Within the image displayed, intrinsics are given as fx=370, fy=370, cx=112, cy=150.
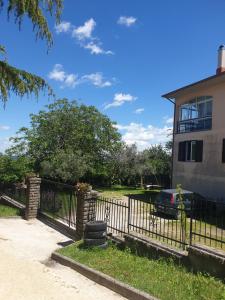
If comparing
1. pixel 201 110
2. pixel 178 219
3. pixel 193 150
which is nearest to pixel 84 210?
pixel 178 219

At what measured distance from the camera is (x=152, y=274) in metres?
7.26

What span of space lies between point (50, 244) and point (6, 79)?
470 centimetres

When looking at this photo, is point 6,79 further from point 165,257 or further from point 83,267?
point 165,257

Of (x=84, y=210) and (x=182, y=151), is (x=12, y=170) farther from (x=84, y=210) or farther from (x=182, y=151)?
(x=182, y=151)

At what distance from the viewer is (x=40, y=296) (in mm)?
6418

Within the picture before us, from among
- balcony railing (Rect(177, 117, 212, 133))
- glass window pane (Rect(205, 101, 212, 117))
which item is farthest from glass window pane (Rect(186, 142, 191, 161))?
glass window pane (Rect(205, 101, 212, 117))

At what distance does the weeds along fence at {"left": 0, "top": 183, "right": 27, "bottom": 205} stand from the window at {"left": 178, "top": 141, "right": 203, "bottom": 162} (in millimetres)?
10846

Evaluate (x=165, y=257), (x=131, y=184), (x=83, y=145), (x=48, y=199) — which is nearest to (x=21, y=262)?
(x=165, y=257)

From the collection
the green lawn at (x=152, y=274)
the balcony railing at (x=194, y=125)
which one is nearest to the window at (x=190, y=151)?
the balcony railing at (x=194, y=125)

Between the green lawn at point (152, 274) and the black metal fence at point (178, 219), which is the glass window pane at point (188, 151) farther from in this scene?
the green lawn at point (152, 274)

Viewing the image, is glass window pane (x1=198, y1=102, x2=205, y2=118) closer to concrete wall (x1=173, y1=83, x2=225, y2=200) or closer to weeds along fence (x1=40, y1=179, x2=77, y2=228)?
concrete wall (x1=173, y1=83, x2=225, y2=200)

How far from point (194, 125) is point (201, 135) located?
118 centimetres

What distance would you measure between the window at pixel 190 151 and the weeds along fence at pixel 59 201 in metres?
11.0

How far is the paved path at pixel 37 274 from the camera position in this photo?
661 cm
